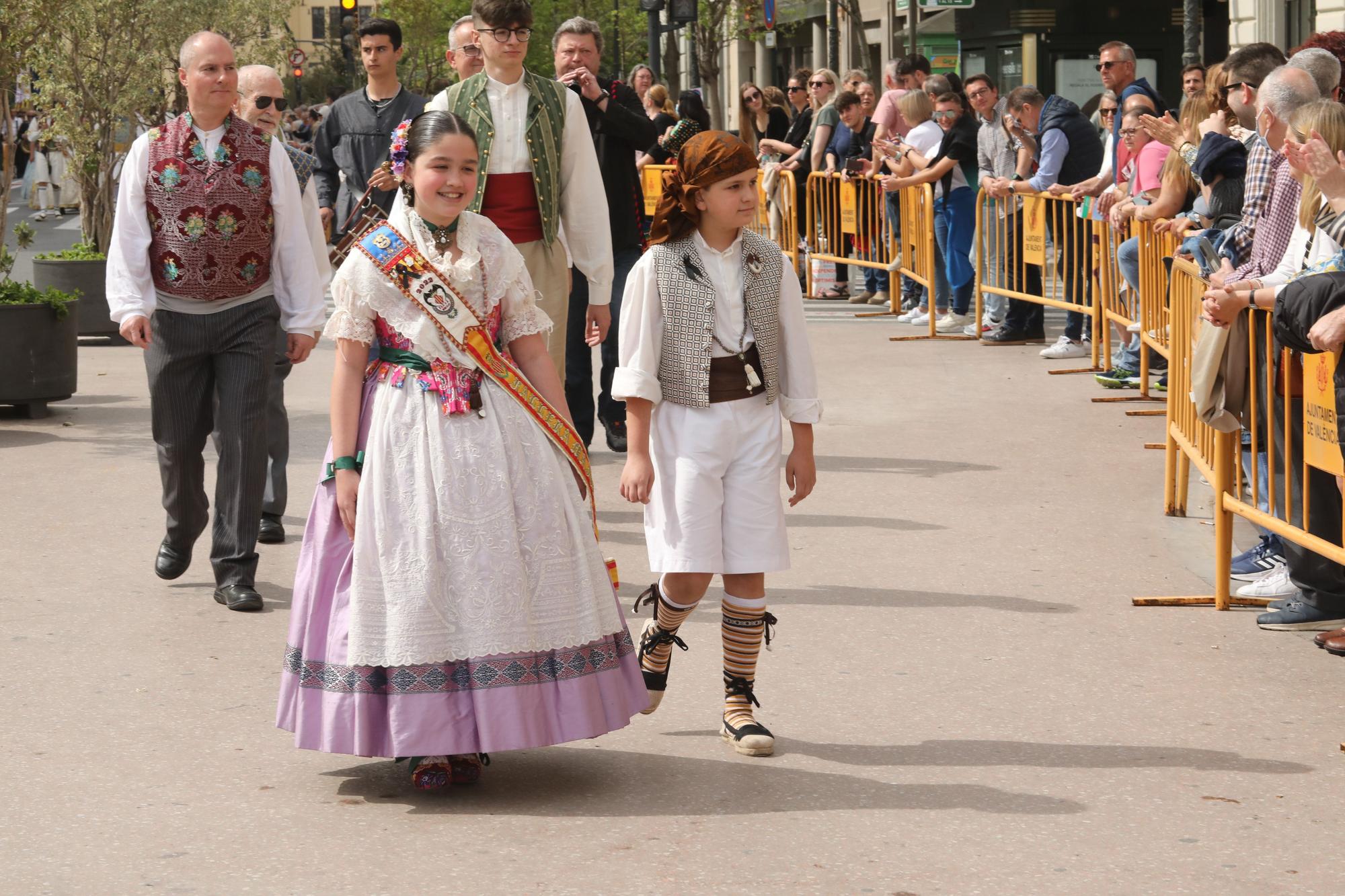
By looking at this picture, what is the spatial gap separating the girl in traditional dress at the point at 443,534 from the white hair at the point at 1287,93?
3365mm

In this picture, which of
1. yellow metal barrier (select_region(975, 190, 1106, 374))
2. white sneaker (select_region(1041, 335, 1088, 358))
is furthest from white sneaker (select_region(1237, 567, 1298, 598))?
white sneaker (select_region(1041, 335, 1088, 358))

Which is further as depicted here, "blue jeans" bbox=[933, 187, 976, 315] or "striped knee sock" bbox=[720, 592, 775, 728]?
"blue jeans" bbox=[933, 187, 976, 315]

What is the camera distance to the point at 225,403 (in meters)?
7.37

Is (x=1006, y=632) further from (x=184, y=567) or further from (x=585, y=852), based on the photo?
(x=184, y=567)

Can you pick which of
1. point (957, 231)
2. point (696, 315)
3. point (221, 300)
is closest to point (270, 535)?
point (221, 300)

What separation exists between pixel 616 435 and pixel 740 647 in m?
4.86

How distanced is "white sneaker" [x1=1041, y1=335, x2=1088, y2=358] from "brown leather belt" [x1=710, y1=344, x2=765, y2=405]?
8714 millimetres

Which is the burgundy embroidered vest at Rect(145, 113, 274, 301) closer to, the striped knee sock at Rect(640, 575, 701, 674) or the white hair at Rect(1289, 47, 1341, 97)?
the striped knee sock at Rect(640, 575, 701, 674)

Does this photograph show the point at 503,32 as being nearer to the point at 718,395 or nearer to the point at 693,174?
the point at 693,174

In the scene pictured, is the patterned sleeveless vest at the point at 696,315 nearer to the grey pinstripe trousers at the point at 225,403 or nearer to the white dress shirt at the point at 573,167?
the white dress shirt at the point at 573,167

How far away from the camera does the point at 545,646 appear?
4.84 m

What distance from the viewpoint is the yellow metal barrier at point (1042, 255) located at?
43.4 feet

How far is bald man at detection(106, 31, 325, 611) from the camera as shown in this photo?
23.5 ft

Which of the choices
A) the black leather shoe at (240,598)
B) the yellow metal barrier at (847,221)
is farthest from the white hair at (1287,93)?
the yellow metal barrier at (847,221)
